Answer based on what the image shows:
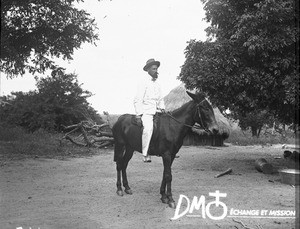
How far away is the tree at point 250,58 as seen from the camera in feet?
28.9

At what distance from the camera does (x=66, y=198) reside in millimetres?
6961

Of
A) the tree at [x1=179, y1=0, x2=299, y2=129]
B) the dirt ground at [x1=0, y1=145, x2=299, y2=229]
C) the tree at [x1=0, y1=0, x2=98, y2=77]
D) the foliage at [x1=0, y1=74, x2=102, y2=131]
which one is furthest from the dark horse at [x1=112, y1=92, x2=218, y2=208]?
the foliage at [x1=0, y1=74, x2=102, y2=131]

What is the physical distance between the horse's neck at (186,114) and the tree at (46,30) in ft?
24.1

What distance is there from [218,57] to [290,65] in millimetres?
2097

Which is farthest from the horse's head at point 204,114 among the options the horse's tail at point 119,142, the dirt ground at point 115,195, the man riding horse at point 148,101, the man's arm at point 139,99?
the horse's tail at point 119,142

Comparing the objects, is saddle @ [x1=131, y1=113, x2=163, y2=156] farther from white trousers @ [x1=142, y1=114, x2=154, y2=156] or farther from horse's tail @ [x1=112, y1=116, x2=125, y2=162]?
horse's tail @ [x1=112, y1=116, x2=125, y2=162]

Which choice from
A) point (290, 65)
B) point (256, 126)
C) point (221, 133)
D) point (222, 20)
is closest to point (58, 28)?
point (222, 20)

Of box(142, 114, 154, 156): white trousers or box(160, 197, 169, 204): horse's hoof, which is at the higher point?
box(142, 114, 154, 156): white trousers

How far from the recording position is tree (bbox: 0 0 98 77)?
1199 cm

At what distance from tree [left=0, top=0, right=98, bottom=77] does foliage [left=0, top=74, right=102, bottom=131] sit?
761cm

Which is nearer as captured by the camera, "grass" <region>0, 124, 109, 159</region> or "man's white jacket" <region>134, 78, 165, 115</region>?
"man's white jacket" <region>134, 78, 165, 115</region>

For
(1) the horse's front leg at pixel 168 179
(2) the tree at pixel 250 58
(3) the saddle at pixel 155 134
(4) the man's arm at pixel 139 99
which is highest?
(2) the tree at pixel 250 58

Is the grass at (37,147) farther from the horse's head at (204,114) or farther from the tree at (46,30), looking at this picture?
the horse's head at (204,114)

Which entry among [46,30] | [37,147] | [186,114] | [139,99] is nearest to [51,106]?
[37,147]
